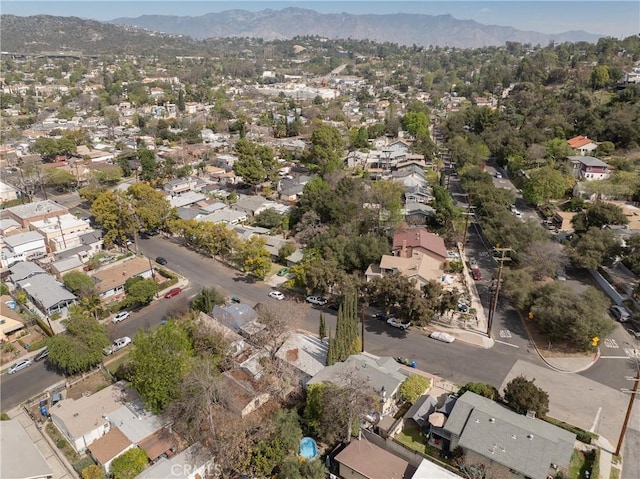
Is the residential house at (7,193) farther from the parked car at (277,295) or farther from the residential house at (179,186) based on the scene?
the parked car at (277,295)

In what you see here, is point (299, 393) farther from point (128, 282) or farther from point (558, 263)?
point (558, 263)

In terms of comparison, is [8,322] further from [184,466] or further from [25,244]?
[184,466]

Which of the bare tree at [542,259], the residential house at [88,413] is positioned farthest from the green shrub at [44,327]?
the bare tree at [542,259]

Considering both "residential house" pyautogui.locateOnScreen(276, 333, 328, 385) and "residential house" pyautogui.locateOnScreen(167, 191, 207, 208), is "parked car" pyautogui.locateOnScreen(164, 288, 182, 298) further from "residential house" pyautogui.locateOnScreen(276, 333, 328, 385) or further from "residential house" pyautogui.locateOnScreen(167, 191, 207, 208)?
"residential house" pyautogui.locateOnScreen(167, 191, 207, 208)

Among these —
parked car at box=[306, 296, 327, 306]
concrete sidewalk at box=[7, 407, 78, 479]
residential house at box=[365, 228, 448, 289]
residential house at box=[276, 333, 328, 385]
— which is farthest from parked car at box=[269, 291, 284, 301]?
concrete sidewalk at box=[7, 407, 78, 479]

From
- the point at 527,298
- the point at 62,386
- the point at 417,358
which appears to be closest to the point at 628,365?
the point at 527,298
